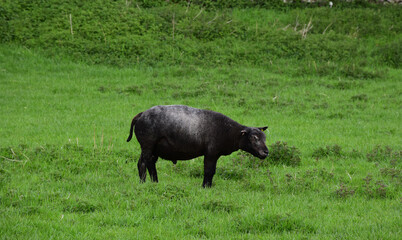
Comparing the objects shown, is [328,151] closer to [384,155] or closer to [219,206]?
[384,155]

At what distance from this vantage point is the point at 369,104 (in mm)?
18906

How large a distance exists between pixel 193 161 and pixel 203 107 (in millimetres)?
6120

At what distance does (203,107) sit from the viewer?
18297 mm

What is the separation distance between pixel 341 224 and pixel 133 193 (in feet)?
11.1

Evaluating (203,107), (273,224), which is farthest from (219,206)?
(203,107)

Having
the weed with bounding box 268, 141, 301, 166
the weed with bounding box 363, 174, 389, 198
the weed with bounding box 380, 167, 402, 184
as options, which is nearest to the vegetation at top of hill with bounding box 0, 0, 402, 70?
the weed with bounding box 268, 141, 301, 166

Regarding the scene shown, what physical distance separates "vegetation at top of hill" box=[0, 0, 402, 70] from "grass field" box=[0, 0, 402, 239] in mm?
86

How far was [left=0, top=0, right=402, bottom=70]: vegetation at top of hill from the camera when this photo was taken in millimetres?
24031

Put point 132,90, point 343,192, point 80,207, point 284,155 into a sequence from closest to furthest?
point 80,207
point 343,192
point 284,155
point 132,90

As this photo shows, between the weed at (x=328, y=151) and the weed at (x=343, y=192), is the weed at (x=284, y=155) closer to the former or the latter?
the weed at (x=328, y=151)

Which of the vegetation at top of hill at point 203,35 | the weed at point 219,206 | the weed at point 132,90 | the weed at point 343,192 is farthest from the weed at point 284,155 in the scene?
the vegetation at top of hill at point 203,35

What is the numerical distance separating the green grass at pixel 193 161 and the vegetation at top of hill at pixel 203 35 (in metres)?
1.11

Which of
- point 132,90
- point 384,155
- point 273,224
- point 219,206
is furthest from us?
point 132,90

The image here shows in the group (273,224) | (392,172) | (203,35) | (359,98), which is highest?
(273,224)
